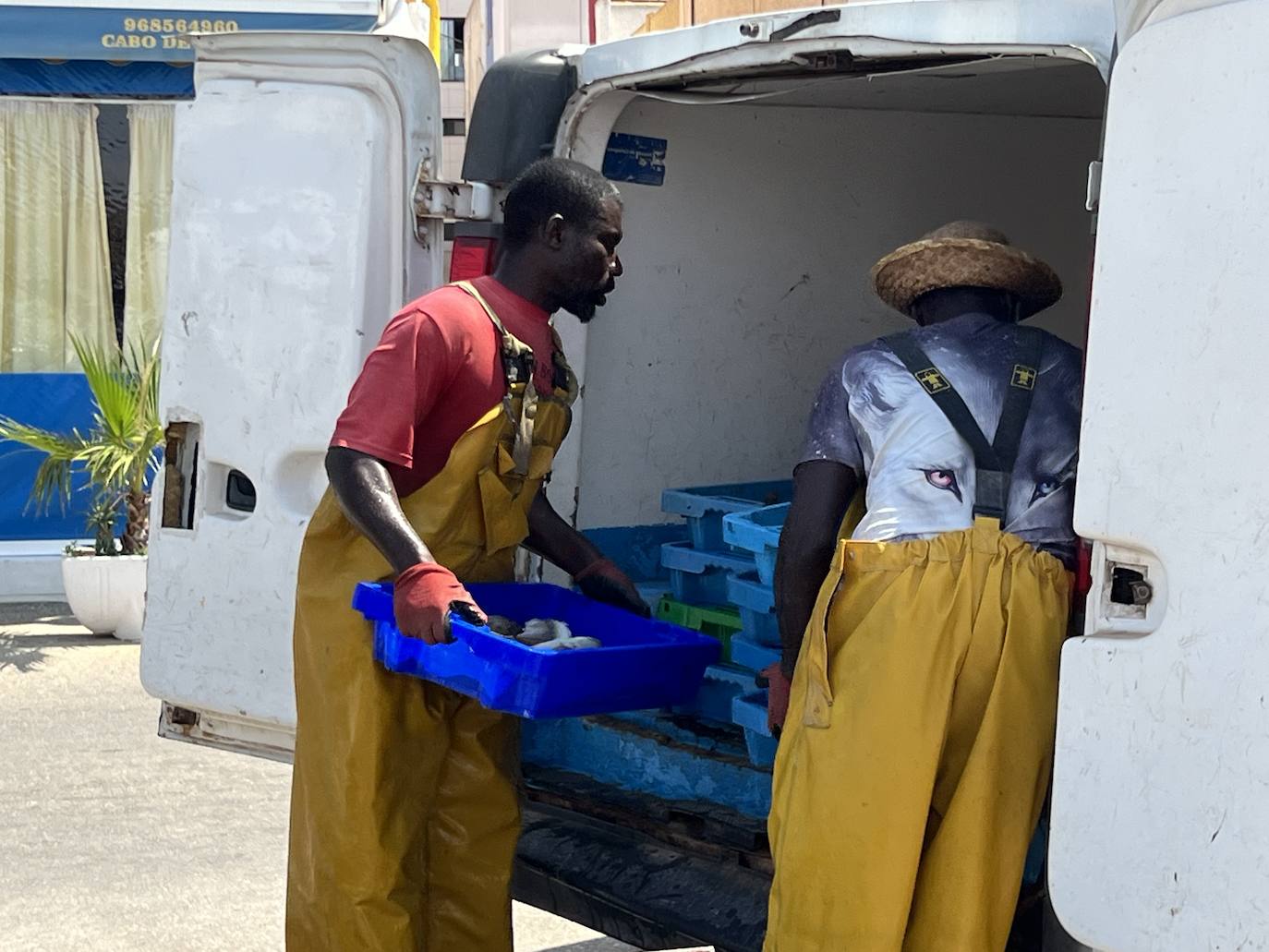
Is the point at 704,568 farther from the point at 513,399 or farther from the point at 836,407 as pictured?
the point at 836,407

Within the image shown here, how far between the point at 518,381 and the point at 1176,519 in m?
1.62

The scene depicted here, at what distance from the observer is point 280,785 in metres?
6.39

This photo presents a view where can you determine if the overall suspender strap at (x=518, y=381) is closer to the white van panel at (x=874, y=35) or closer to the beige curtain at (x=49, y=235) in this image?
the white van panel at (x=874, y=35)

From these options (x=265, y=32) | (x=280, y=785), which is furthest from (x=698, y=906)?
(x=280, y=785)

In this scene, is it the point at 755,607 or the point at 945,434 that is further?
the point at 755,607

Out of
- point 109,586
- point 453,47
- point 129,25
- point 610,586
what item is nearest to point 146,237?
point 129,25

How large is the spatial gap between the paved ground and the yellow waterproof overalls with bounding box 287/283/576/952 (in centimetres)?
111

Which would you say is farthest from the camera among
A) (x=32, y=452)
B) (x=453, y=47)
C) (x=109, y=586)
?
(x=453, y=47)

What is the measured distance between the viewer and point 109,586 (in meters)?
8.74

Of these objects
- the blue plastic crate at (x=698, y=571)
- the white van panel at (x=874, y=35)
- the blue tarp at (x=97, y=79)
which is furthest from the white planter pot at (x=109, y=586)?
the white van panel at (x=874, y=35)

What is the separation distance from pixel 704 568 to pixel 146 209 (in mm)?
7423

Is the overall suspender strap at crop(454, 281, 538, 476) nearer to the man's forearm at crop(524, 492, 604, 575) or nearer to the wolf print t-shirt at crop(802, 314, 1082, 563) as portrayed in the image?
the man's forearm at crop(524, 492, 604, 575)

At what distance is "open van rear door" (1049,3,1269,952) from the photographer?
2.34 metres

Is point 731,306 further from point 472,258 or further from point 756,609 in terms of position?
point 756,609
